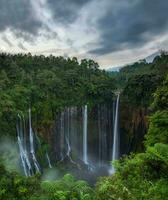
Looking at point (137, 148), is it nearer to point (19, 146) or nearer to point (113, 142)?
point (113, 142)

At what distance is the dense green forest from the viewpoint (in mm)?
7723

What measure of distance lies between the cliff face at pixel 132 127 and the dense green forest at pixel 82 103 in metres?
0.42

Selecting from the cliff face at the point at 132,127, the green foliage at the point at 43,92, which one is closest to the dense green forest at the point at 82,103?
the green foliage at the point at 43,92

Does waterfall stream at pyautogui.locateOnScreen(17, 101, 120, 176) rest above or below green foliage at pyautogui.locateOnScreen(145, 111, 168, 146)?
below

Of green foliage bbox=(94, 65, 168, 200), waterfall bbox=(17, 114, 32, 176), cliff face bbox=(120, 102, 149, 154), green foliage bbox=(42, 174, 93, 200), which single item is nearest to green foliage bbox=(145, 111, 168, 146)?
green foliage bbox=(94, 65, 168, 200)

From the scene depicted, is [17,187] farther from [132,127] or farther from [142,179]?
[132,127]

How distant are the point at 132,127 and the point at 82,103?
5781 millimetres

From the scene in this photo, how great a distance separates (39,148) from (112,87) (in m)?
10.9

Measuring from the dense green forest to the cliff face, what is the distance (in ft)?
1.38

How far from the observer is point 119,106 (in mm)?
33688

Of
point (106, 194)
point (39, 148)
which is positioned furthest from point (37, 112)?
point (106, 194)

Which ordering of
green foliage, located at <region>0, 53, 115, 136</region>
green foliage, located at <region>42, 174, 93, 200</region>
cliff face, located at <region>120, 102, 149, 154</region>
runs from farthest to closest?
1. cliff face, located at <region>120, 102, 149, 154</region>
2. green foliage, located at <region>0, 53, 115, 136</region>
3. green foliage, located at <region>42, 174, 93, 200</region>

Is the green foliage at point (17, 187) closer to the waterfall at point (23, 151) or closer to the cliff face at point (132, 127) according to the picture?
the waterfall at point (23, 151)

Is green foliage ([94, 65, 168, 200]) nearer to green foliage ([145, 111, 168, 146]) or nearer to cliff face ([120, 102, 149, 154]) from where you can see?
green foliage ([145, 111, 168, 146])
